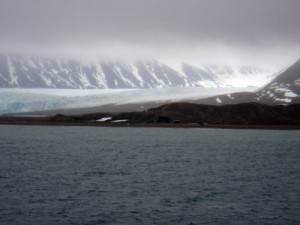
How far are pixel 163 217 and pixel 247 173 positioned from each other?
1421 cm

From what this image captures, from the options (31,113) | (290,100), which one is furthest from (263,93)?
(31,113)

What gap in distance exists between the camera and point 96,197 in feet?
77.4

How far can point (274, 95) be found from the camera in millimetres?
160875

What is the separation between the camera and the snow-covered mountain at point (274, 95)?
484 ft

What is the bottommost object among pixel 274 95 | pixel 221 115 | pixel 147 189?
pixel 147 189

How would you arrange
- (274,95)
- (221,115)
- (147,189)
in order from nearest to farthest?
1. (147,189)
2. (221,115)
3. (274,95)

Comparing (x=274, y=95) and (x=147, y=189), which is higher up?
(x=274, y=95)

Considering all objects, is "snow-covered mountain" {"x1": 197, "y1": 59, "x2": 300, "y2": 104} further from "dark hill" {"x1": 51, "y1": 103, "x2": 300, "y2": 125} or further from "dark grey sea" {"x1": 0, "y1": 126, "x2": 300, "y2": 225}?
"dark grey sea" {"x1": 0, "y1": 126, "x2": 300, "y2": 225}

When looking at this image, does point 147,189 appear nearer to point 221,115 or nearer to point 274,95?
point 221,115

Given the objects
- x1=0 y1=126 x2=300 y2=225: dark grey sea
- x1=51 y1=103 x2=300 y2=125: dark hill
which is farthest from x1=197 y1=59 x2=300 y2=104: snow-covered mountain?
x1=0 y1=126 x2=300 y2=225: dark grey sea

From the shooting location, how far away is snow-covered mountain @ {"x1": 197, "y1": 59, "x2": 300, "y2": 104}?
148m

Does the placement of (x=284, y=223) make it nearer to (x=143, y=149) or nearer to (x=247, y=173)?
(x=247, y=173)

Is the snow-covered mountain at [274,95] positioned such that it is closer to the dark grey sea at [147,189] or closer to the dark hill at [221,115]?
the dark hill at [221,115]

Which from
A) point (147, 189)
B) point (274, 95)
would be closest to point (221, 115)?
point (274, 95)
